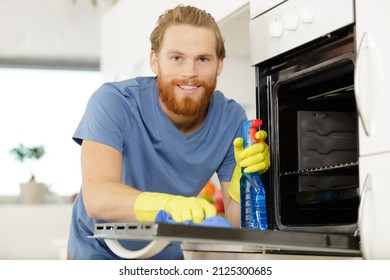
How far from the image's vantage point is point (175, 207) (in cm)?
122

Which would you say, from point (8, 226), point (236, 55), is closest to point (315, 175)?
point (236, 55)

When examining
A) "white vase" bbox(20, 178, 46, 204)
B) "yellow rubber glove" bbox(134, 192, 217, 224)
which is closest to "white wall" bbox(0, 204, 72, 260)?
"white vase" bbox(20, 178, 46, 204)

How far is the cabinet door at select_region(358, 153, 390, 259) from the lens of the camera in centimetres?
117

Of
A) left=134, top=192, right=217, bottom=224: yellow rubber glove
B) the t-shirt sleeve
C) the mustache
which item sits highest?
the mustache

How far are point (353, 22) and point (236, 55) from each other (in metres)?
1.18

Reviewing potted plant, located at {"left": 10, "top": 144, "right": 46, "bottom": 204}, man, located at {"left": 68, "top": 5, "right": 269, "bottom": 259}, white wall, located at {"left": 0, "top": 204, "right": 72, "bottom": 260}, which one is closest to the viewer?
man, located at {"left": 68, "top": 5, "right": 269, "bottom": 259}

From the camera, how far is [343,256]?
4.35 ft

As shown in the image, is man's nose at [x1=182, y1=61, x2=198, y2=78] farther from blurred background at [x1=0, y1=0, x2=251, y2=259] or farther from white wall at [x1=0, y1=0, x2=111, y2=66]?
white wall at [x1=0, y1=0, x2=111, y2=66]

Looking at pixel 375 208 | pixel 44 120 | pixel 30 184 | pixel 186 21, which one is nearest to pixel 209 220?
pixel 375 208

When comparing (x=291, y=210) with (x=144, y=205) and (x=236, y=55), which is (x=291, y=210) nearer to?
(x=144, y=205)

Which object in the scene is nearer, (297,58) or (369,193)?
(369,193)

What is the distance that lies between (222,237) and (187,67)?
0.63m

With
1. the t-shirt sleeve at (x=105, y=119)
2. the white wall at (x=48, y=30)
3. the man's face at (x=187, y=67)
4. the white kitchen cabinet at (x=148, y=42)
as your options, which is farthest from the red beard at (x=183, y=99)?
the white wall at (x=48, y=30)

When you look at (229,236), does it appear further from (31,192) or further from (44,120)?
(44,120)
